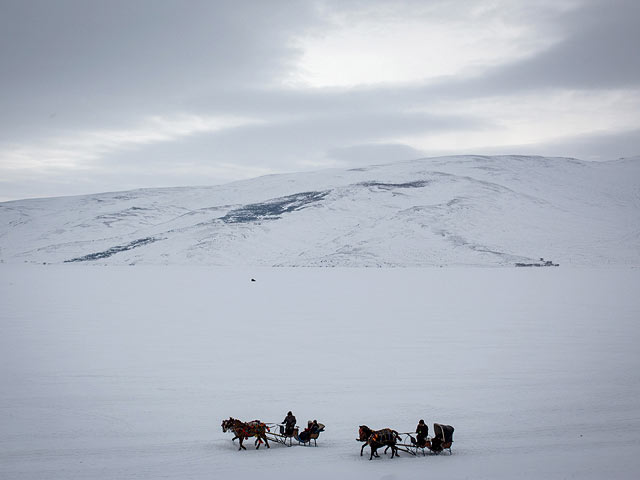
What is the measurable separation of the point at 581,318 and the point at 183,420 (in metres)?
19.9

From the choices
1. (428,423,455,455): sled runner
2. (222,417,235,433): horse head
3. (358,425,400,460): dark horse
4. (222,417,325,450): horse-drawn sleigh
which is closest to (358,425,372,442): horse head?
(358,425,400,460): dark horse

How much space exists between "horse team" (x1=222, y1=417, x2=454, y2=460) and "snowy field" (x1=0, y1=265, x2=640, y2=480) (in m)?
0.23

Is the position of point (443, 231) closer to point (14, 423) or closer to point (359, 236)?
point (359, 236)

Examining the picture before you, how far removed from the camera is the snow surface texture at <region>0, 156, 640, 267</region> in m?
93.6

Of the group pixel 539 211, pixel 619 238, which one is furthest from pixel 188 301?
pixel 539 211

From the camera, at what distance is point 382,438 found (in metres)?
8.95

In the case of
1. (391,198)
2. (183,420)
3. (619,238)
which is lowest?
(183,420)

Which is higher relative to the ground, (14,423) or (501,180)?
(501,180)

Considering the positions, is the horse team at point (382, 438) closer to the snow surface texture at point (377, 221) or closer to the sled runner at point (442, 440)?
the sled runner at point (442, 440)

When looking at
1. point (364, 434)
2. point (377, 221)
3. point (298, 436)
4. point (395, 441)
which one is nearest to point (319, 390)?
point (298, 436)

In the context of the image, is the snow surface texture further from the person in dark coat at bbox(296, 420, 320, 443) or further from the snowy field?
the person in dark coat at bbox(296, 420, 320, 443)

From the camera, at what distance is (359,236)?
339 ft

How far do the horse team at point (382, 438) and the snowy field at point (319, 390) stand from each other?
23 cm

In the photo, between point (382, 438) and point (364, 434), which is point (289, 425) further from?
point (382, 438)
